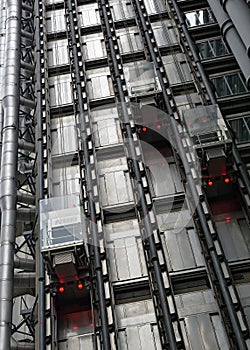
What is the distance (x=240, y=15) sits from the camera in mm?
26141

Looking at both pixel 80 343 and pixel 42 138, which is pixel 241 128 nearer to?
pixel 42 138

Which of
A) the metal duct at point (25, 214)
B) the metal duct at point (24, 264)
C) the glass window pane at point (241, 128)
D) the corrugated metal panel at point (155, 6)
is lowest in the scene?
the metal duct at point (24, 264)

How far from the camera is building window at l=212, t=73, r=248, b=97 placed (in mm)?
32406

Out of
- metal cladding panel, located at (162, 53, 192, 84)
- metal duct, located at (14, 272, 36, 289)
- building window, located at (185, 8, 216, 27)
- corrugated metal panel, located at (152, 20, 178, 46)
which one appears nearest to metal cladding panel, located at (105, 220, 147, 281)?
metal duct, located at (14, 272, 36, 289)

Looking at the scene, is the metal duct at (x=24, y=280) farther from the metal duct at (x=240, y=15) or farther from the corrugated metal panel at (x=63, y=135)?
the metal duct at (x=240, y=15)

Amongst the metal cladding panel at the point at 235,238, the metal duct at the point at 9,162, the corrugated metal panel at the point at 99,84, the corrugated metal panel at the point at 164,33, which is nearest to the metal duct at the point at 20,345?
the metal duct at the point at 9,162

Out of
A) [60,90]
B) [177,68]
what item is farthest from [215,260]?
[60,90]

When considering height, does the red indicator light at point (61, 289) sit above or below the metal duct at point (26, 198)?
below

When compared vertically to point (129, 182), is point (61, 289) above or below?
below

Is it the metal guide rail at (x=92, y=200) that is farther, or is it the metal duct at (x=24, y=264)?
the metal duct at (x=24, y=264)

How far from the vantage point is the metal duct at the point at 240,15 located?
83.5 ft

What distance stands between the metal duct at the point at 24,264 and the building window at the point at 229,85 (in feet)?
51.6

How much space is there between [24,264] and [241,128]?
14.9 m

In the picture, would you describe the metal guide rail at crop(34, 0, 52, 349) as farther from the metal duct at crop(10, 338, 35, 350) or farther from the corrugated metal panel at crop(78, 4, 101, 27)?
the corrugated metal panel at crop(78, 4, 101, 27)
